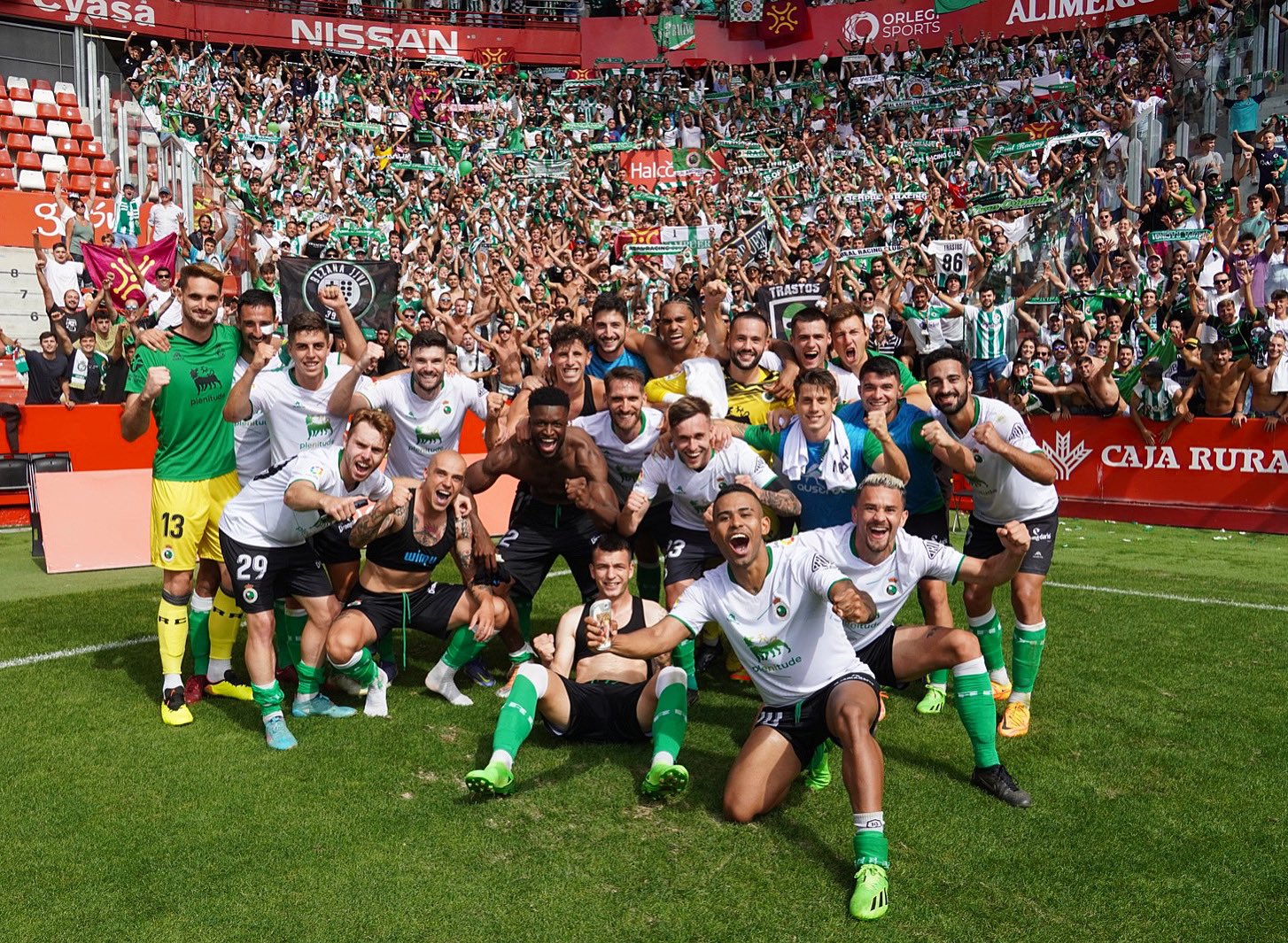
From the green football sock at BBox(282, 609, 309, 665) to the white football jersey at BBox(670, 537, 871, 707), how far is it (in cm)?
340

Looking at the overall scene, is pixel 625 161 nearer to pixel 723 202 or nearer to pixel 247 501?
pixel 723 202

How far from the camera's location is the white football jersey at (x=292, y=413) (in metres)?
7.54

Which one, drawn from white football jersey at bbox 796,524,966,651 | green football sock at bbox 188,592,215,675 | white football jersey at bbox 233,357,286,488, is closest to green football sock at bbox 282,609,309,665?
green football sock at bbox 188,592,215,675

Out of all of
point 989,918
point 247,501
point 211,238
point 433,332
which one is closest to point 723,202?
point 211,238

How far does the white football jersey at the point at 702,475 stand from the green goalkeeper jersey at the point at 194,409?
286 cm

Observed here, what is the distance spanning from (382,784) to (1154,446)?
1174 centimetres

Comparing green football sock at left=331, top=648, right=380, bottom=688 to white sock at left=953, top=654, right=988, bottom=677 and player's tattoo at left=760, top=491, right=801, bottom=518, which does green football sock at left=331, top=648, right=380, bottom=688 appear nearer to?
player's tattoo at left=760, top=491, right=801, bottom=518

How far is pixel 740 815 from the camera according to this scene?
558cm

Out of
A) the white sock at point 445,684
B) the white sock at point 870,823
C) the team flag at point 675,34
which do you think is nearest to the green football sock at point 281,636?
the white sock at point 445,684

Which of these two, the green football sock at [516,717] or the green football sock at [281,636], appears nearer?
the green football sock at [516,717]

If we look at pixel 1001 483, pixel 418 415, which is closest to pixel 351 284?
pixel 418 415

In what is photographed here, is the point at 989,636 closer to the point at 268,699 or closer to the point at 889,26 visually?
the point at 268,699

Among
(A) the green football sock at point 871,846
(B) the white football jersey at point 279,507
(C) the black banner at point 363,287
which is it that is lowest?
(A) the green football sock at point 871,846

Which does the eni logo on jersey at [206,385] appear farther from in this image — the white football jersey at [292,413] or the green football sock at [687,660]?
the green football sock at [687,660]
